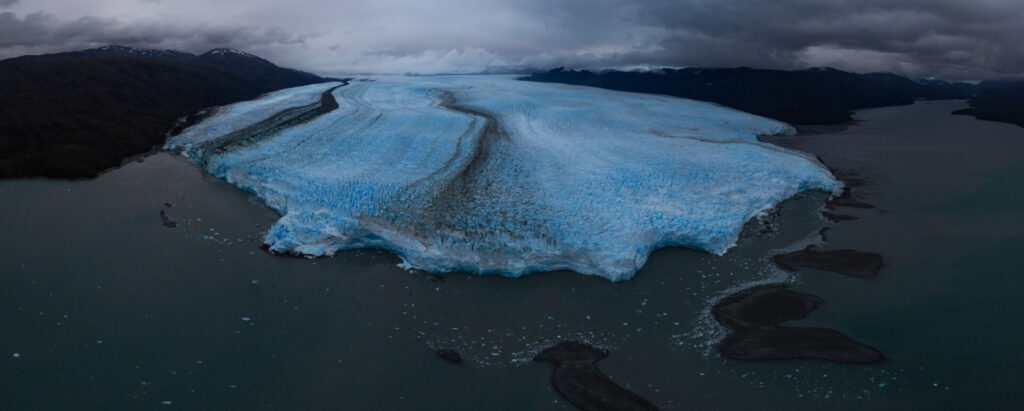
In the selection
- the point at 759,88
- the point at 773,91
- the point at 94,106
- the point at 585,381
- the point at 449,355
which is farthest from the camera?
the point at 759,88

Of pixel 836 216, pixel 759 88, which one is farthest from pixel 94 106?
pixel 759 88

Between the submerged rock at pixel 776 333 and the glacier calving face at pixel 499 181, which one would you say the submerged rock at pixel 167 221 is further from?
the submerged rock at pixel 776 333

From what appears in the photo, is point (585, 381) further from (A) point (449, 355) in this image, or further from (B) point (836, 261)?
(B) point (836, 261)

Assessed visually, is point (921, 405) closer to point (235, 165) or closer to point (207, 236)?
point (207, 236)

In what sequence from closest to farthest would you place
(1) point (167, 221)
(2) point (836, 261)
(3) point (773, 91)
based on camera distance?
1. (2) point (836, 261)
2. (1) point (167, 221)
3. (3) point (773, 91)

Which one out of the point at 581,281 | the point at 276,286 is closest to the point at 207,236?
the point at 276,286

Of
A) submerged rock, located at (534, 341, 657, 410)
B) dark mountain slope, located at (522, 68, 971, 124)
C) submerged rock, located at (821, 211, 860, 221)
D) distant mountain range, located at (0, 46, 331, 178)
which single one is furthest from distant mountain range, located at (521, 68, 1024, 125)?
submerged rock, located at (534, 341, 657, 410)
